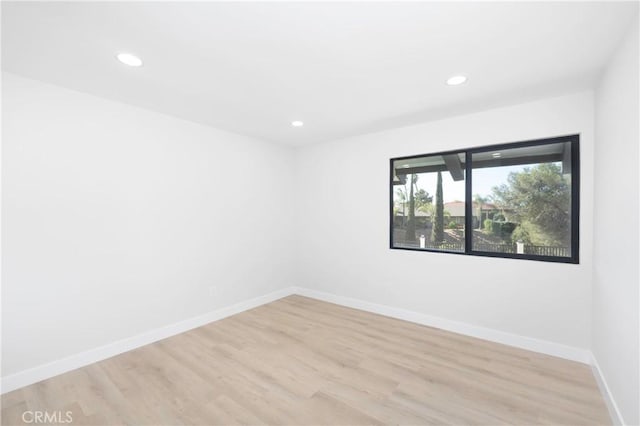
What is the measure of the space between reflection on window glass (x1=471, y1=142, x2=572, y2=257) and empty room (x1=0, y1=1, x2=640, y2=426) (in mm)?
21

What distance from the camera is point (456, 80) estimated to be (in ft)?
7.95

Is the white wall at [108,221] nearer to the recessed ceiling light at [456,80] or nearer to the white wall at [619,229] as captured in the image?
the recessed ceiling light at [456,80]

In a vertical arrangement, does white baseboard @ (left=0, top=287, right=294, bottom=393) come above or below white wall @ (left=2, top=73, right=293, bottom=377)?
below

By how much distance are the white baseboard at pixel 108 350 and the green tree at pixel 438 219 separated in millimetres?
2801

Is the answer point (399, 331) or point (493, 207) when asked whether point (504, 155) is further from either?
point (399, 331)

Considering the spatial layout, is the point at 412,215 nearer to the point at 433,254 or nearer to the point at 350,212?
the point at 433,254

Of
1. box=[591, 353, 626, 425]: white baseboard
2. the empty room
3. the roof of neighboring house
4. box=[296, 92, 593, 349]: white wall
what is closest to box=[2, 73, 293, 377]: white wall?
the empty room

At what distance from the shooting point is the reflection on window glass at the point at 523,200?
2906 millimetres

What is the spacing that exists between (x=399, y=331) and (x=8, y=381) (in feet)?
11.8

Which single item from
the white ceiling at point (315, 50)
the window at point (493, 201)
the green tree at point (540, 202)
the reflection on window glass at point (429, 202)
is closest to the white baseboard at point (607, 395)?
the window at point (493, 201)

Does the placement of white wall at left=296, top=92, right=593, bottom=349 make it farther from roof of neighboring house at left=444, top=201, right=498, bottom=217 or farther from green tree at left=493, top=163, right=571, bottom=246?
roof of neighboring house at left=444, top=201, right=498, bottom=217

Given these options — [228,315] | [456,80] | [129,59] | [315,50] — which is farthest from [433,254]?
[129,59]

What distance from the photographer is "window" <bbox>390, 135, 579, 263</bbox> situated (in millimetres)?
2895

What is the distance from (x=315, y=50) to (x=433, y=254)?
107 inches
